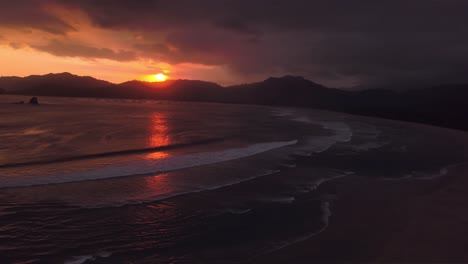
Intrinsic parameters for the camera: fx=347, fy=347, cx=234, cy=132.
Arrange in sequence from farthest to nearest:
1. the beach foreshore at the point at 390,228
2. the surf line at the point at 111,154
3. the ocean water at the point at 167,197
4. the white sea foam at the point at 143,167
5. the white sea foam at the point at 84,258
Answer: the surf line at the point at 111,154 < the white sea foam at the point at 143,167 < the ocean water at the point at 167,197 < the beach foreshore at the point at 390,228 < the white sea foam at the point at 84,258

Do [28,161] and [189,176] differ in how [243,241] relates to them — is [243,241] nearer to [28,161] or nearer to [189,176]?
[189,176]

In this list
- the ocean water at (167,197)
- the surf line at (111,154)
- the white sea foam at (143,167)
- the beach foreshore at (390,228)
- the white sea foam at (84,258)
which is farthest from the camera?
the surf line at (111,154)

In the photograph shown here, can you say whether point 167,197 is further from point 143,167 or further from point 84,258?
point 143,167

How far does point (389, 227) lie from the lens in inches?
319

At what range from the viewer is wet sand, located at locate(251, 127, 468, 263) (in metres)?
6.45

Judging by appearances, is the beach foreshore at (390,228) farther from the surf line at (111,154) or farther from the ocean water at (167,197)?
the surf line at (111,154)

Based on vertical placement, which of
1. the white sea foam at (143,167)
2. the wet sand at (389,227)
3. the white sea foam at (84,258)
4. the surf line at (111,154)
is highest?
the surf line at (111,154)

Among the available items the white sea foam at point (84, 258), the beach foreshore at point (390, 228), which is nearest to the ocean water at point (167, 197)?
the white sea foam at point (84, 258)

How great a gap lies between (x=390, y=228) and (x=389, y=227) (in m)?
0.07

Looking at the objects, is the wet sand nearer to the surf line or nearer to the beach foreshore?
the beach foreshore

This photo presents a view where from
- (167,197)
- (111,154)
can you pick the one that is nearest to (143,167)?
(111,154)

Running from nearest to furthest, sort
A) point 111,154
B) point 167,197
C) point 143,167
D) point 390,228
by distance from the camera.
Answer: point 390,228 → point 167,197 → point 143,167 → point 111,154

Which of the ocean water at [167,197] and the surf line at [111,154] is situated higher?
the surf line at [111,154]

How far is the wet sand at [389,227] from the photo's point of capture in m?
6.45
